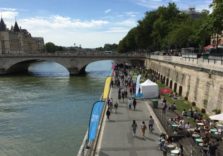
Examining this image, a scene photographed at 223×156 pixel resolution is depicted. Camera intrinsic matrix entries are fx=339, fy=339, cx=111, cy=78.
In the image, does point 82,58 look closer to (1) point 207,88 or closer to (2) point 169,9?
(2) point 169,9

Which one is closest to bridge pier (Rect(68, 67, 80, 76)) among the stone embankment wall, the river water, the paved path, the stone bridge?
the stone bridge

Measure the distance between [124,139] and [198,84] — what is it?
51.8 ft

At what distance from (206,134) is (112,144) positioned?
6.12 metres

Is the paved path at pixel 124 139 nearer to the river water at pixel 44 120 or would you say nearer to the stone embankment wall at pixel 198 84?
the river water at pixel 44 120

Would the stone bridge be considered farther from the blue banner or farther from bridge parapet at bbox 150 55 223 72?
the blue banner

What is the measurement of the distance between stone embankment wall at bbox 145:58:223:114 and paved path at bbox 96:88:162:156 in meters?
6.01

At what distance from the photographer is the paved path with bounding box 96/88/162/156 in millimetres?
19953

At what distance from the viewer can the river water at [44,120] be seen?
2542cm

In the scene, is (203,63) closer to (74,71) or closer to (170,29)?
(170,29)

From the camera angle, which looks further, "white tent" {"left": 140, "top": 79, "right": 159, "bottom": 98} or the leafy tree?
"white tent" {"left": 140, "top": 79, "right": 159, "bottom": 98}

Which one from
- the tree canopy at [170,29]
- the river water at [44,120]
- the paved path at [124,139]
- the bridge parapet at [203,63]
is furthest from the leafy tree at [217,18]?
the tree canopy at [170,29]

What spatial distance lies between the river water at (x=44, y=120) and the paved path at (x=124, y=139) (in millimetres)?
2705

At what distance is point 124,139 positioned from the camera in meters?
22.5

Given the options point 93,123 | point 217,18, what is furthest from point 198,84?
point 93,123
